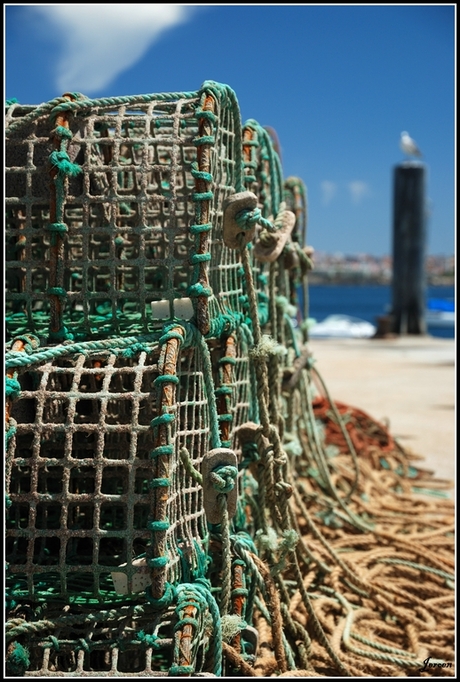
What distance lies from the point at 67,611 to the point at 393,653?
44.2 inches

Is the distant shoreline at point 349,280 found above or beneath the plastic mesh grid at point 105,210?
above

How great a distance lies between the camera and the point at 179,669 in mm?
1728

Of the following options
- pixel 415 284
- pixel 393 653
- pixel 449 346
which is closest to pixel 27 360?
pixel 393 653

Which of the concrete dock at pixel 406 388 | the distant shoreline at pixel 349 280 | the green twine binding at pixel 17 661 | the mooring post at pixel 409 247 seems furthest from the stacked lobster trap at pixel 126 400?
the distant shoreline at pixel 349 280

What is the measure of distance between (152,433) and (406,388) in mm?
6621

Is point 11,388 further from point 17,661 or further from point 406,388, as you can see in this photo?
point 406,388

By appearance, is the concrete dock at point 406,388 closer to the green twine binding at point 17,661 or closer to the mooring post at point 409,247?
the mooring post at point 409,247

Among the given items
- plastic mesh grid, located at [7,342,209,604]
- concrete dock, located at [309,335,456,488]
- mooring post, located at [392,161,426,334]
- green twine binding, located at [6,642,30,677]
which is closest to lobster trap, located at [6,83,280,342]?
plastic mesh grid, located at [7,342,209,604]

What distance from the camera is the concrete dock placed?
5.71 meters

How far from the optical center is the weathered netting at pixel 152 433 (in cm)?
185

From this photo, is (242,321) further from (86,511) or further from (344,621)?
(344,621)

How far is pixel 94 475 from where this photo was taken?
6.43 feet

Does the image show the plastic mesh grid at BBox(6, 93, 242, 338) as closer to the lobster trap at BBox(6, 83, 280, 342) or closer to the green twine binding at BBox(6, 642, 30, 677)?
the lobster trap at BBox(6, 83, 280, 342)

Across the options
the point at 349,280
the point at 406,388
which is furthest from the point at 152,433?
the point at 349,280
